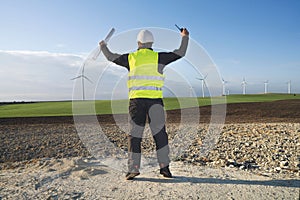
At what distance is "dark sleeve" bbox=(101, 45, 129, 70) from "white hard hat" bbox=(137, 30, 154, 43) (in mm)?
374

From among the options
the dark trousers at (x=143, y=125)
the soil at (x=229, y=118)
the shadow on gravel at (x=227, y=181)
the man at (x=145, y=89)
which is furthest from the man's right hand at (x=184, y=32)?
the soil at (x=229, y=118)

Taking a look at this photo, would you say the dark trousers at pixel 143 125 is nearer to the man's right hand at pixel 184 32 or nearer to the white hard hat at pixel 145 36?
the white hard hat at pixel 145 36

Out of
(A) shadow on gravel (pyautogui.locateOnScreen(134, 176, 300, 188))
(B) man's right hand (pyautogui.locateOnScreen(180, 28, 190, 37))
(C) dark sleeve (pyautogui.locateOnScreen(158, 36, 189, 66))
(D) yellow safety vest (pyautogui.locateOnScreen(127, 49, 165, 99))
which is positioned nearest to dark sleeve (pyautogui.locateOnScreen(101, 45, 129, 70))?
(D) yellow safety vest (pyautogui.locateOnScreen(127, 49, 165, 99))

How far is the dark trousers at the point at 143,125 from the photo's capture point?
4.80 meters

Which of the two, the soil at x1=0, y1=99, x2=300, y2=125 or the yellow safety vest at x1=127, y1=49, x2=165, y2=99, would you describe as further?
the soil at x1=0, y1=99, x2=300, y2=125

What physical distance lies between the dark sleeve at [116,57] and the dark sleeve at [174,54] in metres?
0.59

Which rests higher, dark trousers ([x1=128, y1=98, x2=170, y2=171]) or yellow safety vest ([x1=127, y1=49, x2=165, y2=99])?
yellow safety vest ([x1=127, y1=49, x2=165, y2=99])

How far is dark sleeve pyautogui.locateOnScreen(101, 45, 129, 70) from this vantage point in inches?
191

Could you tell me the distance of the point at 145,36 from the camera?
4.83 metres

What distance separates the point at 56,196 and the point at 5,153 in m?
5.20

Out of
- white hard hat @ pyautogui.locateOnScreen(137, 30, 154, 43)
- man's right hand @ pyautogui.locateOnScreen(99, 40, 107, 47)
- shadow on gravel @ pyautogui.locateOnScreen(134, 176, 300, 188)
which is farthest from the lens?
man's right hand @ pyautogui.locateOnScreen(99, 40, 107, 47)

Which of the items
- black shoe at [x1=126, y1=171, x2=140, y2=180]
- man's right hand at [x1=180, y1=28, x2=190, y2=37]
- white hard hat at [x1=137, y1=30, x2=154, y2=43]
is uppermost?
man's right hand at [x1=180, y1=28, x2=190, y2=37]

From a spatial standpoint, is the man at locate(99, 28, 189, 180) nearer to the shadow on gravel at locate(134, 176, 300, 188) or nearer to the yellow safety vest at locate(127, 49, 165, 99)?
the yellow safety vest at locate(127, 49, 165, 99)

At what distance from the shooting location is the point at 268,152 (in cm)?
733
